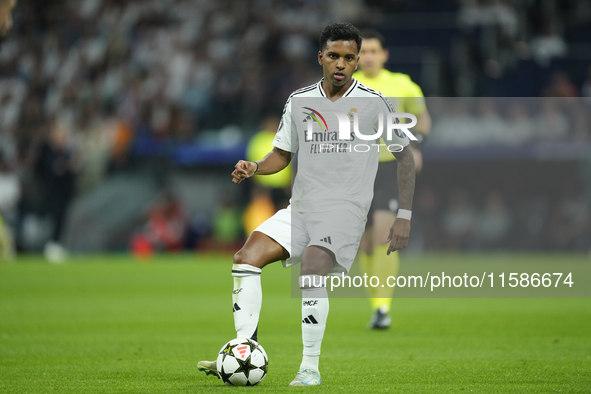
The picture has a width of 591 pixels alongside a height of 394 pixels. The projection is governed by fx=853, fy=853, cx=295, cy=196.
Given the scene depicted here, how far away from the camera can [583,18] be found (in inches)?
720

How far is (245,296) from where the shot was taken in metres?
4.73

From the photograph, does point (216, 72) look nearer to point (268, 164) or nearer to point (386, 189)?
point (386, 189)

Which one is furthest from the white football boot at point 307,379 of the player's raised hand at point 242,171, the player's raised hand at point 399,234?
the player's raised hand at point 242,171

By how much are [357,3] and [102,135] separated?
22.2 feet

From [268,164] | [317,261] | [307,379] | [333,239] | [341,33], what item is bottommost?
[307,379]

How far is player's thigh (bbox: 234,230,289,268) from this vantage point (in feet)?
15.5

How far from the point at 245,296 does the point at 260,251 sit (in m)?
0.26

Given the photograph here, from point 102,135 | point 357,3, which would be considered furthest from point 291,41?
point 102,135

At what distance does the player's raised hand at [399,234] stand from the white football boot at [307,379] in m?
0.81

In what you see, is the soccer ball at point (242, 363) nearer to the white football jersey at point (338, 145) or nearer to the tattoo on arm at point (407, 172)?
the white football jersey at point (338, 145)

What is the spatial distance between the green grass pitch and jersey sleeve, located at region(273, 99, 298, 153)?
1366 millimetres

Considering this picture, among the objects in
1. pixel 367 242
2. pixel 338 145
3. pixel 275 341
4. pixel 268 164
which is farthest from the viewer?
pixel 367 242

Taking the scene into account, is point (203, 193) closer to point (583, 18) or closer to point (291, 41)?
point (291, 41)

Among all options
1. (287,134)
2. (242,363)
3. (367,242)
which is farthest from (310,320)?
(367,242)
